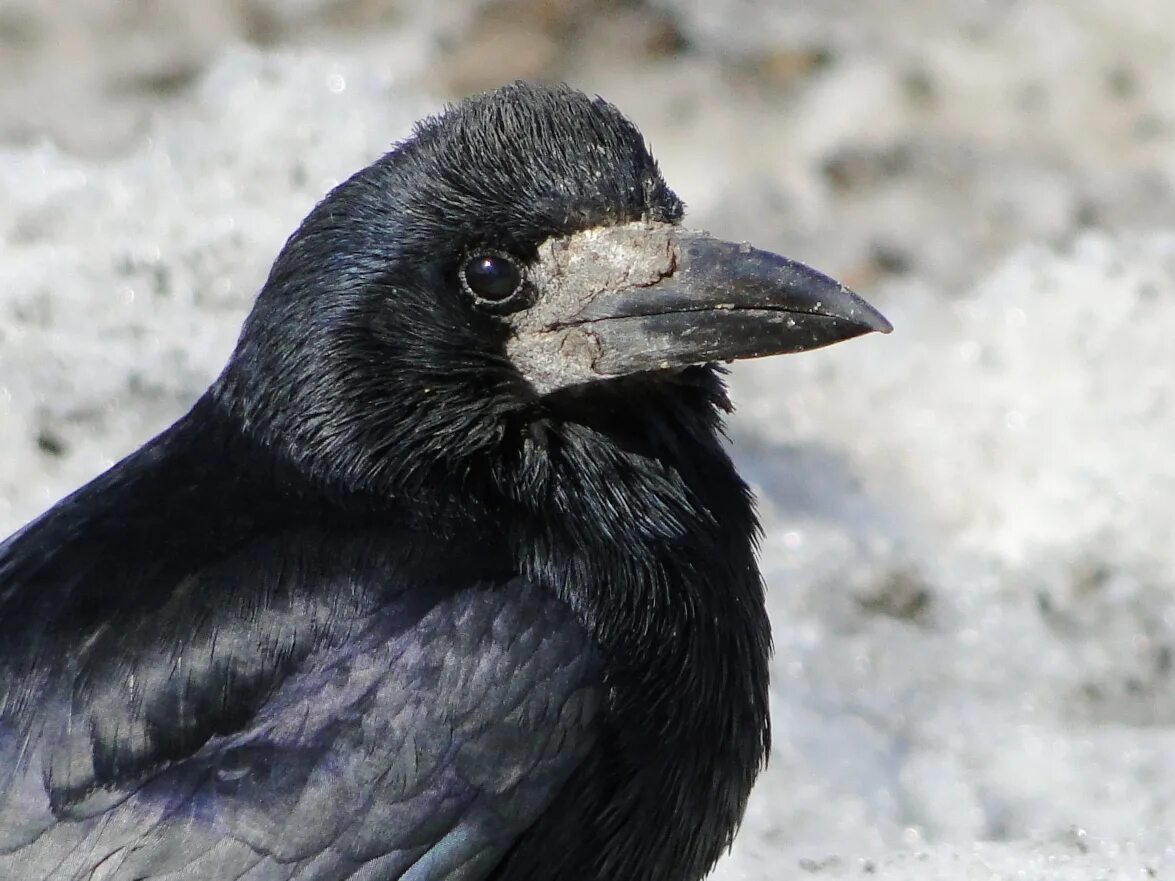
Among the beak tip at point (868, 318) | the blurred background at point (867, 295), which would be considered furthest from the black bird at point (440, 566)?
the blurred background at point (867, 295)

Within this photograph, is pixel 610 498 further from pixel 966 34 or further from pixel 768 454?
pixel 966 34

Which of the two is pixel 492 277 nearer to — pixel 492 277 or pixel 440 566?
pixel 492 277

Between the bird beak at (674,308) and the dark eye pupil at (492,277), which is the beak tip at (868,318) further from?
the dark eye pupil at (492,277)

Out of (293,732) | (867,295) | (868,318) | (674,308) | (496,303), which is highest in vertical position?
(867,295)

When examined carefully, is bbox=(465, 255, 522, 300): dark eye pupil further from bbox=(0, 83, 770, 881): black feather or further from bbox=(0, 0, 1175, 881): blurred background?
bbox=(0, 0, 1175, 881): blurred background

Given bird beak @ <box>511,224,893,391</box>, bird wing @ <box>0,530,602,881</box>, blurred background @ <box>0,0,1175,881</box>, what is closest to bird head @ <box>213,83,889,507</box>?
bird beak @ <box>511,224,893,391</box>

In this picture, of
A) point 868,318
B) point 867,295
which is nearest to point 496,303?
point 868,318
